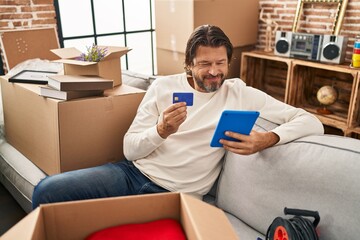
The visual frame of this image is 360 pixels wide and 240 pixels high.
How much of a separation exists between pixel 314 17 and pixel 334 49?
0.57m

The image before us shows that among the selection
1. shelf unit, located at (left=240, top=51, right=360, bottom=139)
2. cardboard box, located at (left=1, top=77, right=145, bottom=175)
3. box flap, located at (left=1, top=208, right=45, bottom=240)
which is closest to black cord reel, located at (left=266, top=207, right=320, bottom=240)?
box flap, located at (left=1, top=208, right=45, bottom=240)

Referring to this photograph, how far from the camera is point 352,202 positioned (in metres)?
1.02

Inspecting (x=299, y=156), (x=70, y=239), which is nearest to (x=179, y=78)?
(x=299, y=156)

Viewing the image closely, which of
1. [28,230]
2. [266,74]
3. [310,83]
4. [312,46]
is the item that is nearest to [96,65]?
[28,230]

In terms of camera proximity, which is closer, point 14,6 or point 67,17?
point 14,6

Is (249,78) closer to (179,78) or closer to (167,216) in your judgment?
(179,78)

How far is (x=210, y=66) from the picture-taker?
1394 millimetres

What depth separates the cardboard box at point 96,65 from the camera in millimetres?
1682

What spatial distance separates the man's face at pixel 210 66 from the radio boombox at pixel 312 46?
62.5 inches

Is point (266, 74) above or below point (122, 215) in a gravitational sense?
below

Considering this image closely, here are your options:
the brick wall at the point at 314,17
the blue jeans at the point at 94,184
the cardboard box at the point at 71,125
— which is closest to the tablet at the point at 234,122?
the blue jeans at the point at 94,184

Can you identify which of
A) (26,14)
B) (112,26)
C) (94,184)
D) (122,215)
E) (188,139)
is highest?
(26,14)

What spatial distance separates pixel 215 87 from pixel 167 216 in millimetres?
794

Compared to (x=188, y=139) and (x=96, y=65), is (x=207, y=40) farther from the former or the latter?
(x=96, y=65)
